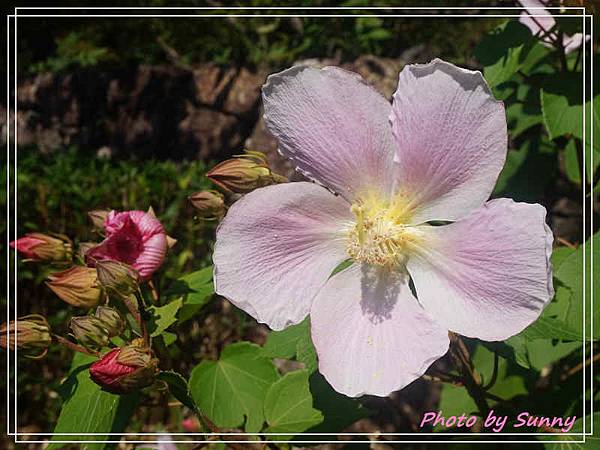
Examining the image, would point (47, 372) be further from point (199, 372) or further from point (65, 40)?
point (65, 40)

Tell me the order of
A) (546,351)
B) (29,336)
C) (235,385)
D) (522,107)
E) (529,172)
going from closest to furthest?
(29,336) < (235,385) < (546,351) < (522,107) < (529,172)

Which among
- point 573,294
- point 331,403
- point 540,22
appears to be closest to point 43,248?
point 331,403

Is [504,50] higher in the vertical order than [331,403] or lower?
higher

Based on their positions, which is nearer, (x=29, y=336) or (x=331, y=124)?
(x=331, y=124)

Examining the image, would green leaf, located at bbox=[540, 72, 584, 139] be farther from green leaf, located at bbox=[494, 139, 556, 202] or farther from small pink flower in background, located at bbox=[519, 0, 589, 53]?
green leaf, located at bbox=[494, 139, 556, 202]

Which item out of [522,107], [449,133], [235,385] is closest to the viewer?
[449,133]

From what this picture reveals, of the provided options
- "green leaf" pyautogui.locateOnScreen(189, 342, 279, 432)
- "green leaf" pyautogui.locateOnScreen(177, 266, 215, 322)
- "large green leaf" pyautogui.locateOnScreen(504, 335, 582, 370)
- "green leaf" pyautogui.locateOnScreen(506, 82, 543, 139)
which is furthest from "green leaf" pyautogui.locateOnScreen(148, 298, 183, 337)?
"green leaf" pyautogui.locateOnScreen(506, 82, 543, 139)

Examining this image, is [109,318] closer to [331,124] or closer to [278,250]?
[278,250]
